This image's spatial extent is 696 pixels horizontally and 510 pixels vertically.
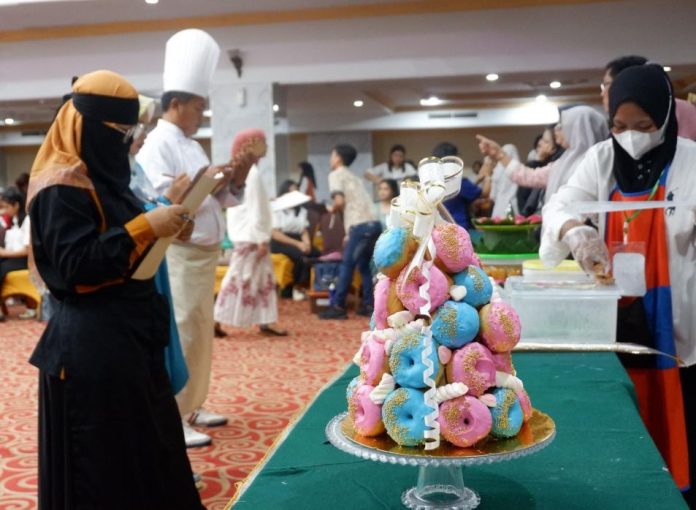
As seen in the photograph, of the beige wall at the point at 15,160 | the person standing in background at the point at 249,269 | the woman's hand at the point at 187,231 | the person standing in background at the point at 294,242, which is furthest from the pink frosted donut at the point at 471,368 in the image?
the beige wall at the point at 15,160

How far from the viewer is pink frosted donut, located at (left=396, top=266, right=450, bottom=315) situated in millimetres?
905

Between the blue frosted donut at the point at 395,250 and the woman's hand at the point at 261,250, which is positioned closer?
the blue frosted donut at the point at 395,250

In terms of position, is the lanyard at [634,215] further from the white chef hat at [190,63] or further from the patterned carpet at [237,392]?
the white chef hat at [190,63]

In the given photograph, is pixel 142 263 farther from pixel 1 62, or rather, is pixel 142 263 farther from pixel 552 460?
pixel 1 62

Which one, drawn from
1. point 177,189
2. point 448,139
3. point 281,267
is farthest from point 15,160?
point 177,189

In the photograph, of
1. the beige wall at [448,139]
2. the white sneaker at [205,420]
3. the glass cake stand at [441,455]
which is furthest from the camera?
the beige wall at [448,139]

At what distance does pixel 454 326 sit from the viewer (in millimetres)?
896

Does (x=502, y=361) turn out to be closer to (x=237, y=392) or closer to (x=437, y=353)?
(x=437, y=353)

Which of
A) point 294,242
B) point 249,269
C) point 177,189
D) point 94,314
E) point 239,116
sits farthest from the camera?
point 239,116

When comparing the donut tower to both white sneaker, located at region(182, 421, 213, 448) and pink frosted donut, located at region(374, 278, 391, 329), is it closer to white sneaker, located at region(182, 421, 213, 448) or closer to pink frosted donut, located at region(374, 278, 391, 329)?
pink frosted donut, located at region(374, 278, 391, 329)

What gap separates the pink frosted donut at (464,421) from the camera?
87 cm

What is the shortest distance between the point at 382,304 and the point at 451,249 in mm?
111

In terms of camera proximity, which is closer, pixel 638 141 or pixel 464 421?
pixel 464 421

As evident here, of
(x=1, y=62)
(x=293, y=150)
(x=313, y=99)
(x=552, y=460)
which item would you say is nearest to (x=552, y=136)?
(x=552, y=460)
